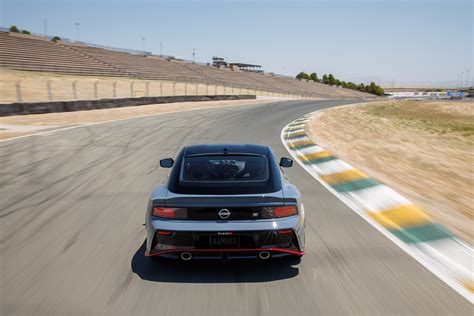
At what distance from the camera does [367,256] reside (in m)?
4.79

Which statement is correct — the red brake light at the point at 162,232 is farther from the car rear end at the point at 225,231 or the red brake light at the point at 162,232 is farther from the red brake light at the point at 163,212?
the red brake light at the point at 163,212

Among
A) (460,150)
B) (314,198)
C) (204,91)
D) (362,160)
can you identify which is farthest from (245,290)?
(204,91)

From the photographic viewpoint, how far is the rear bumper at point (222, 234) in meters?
3.99

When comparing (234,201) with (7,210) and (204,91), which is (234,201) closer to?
(7,210)

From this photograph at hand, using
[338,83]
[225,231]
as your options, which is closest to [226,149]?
[225,231]

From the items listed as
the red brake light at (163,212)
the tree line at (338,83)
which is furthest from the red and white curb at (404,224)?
the tree line at (338,83)

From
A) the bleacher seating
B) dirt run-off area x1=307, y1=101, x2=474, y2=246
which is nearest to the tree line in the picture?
the bleacher seating

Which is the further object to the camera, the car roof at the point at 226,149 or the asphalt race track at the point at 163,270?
the car roof at the point at 226,149

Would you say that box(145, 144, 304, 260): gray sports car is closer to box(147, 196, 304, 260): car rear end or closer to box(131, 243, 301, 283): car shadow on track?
box(147, 196, 304, 260): car rear end

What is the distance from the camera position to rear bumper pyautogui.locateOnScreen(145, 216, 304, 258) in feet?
13.1

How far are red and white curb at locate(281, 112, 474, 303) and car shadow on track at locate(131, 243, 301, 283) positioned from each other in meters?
1.47

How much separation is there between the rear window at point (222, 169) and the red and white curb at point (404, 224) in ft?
6.26

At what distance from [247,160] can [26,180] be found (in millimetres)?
5499

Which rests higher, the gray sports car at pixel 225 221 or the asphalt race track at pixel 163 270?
the gray sports car at pixel 225 221
